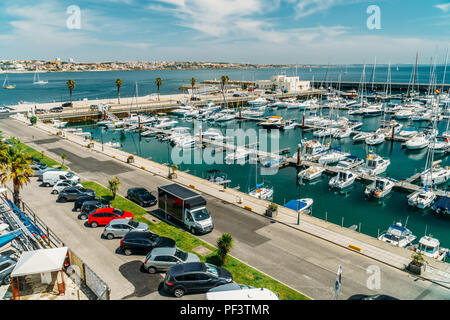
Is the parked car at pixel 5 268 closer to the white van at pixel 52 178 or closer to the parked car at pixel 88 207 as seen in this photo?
the parked car at pixel 88 207

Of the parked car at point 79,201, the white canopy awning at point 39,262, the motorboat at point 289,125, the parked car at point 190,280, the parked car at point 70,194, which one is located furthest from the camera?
the motorboat at point 289,125

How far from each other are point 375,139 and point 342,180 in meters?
28.9

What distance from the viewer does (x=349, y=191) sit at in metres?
44.9

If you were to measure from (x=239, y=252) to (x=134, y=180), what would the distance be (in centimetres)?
2080

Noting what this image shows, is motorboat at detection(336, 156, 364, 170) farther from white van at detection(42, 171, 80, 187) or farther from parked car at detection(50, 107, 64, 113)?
parked car at detection(50, 107, 64, 113)

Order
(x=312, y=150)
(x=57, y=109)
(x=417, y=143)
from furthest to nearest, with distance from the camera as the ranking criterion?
1. (x=57, y=109)
2. (x=417, y=143)
3. (x=312, y=150)

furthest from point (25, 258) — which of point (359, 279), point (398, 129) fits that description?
point (398, 129)

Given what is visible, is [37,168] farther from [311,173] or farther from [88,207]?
[311,173]

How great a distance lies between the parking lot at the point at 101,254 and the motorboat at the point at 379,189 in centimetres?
3231

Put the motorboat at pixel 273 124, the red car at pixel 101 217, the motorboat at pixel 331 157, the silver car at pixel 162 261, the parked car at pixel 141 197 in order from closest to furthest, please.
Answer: the silver car at pixel 162 261 < the red car at pixel 101 217 < the parked car at pixel 141 197 < the motorboat at pixel 331 157 < the motorboat at pixel 273 124

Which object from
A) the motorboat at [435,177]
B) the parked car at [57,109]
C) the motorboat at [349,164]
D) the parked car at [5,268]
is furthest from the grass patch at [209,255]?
the parked car at [57,109]

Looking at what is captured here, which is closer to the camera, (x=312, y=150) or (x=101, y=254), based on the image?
(x=101, y=254)

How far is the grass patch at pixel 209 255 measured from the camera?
62.8 feet

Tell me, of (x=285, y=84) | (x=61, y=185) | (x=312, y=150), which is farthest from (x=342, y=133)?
(x=285, y=84)
